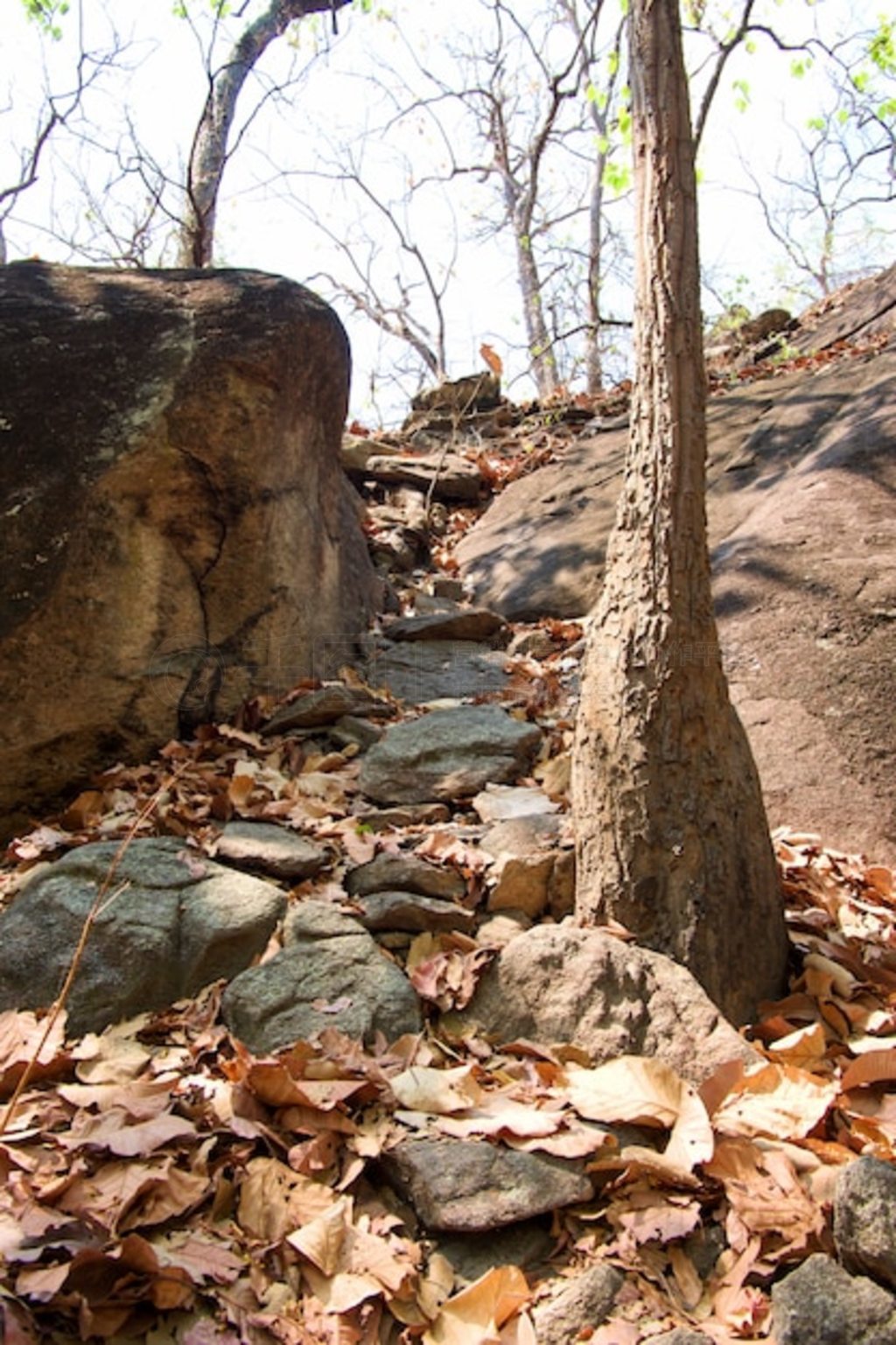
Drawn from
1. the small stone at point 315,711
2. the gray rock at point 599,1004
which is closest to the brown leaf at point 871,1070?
the gray rock at point 599,1004

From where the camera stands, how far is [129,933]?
2.76 m

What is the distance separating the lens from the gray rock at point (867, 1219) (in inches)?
71.7

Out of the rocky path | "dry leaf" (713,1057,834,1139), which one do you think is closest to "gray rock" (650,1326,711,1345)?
the rocky path

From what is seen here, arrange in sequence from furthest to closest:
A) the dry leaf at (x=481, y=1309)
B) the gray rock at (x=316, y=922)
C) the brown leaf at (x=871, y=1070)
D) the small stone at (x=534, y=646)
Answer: the small stone at (x=534, y=646)
the gray rock at (x=316, y=922)
the brown leaf at (x=871, y=1070)
the dry leaf at (x=481, y=1309)

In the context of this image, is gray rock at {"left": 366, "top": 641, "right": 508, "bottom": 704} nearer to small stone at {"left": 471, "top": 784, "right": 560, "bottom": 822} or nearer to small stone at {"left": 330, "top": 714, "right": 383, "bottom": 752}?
A: small stone at {"left": 330, "top": 714, "right": 383, "bottom": 752}

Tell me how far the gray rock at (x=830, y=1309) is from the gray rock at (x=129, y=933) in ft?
5.16

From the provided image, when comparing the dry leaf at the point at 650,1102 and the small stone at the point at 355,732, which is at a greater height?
the small stone at the point at 355,732

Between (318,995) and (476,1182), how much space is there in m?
0.68

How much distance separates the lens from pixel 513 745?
409 cm

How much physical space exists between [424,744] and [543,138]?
10.9 meters

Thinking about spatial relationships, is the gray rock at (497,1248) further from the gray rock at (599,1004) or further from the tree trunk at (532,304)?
the tree trunk at (532,304)

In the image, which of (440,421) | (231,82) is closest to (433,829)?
(440,421)

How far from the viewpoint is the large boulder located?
3809mm

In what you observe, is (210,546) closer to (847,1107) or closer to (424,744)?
Result: (424,744)
